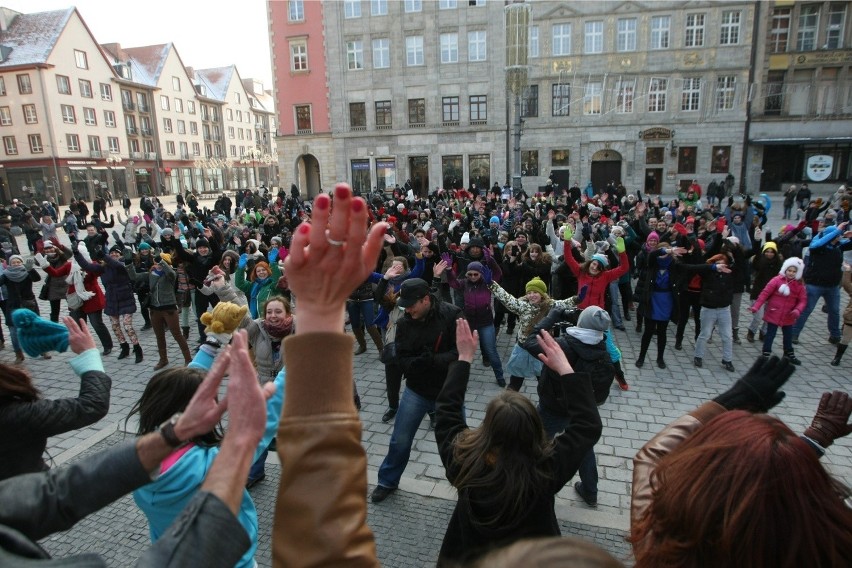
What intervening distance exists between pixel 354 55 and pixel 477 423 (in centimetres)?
3526

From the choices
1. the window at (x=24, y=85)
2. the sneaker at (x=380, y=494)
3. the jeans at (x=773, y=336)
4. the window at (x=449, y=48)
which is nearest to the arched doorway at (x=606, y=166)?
the window at (x=449, y=48)

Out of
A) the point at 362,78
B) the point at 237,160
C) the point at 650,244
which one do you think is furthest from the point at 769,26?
the point at 237,160

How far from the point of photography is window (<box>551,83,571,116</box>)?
3391cm

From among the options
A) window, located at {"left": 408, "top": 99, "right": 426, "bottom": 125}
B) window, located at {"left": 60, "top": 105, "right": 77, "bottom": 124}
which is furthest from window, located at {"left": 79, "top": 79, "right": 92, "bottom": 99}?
window, located at {"left": 408, "top": 99, "right": 426, "bottom": 125}

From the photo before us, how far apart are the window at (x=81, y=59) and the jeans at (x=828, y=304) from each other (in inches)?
2329

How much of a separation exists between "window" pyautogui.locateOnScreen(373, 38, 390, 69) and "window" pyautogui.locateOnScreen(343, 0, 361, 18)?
2.23 m

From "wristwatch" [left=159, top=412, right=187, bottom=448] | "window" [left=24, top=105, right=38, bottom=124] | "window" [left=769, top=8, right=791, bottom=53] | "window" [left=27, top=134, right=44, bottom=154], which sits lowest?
"wristwatch" [left=159, top=412, right=187, bottom=448]

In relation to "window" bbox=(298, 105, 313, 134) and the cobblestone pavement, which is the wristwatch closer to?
the cobblestone pavement

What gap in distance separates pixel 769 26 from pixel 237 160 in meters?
61.5

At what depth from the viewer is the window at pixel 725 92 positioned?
32.3 meters

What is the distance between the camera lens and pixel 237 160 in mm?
70500

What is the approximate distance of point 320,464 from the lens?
1112 millimetres

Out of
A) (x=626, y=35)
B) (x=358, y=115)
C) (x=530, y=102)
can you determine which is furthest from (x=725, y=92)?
(x=358, y=115)

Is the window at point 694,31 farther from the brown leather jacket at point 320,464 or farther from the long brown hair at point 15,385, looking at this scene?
the brown leather jacket at point 320,464
